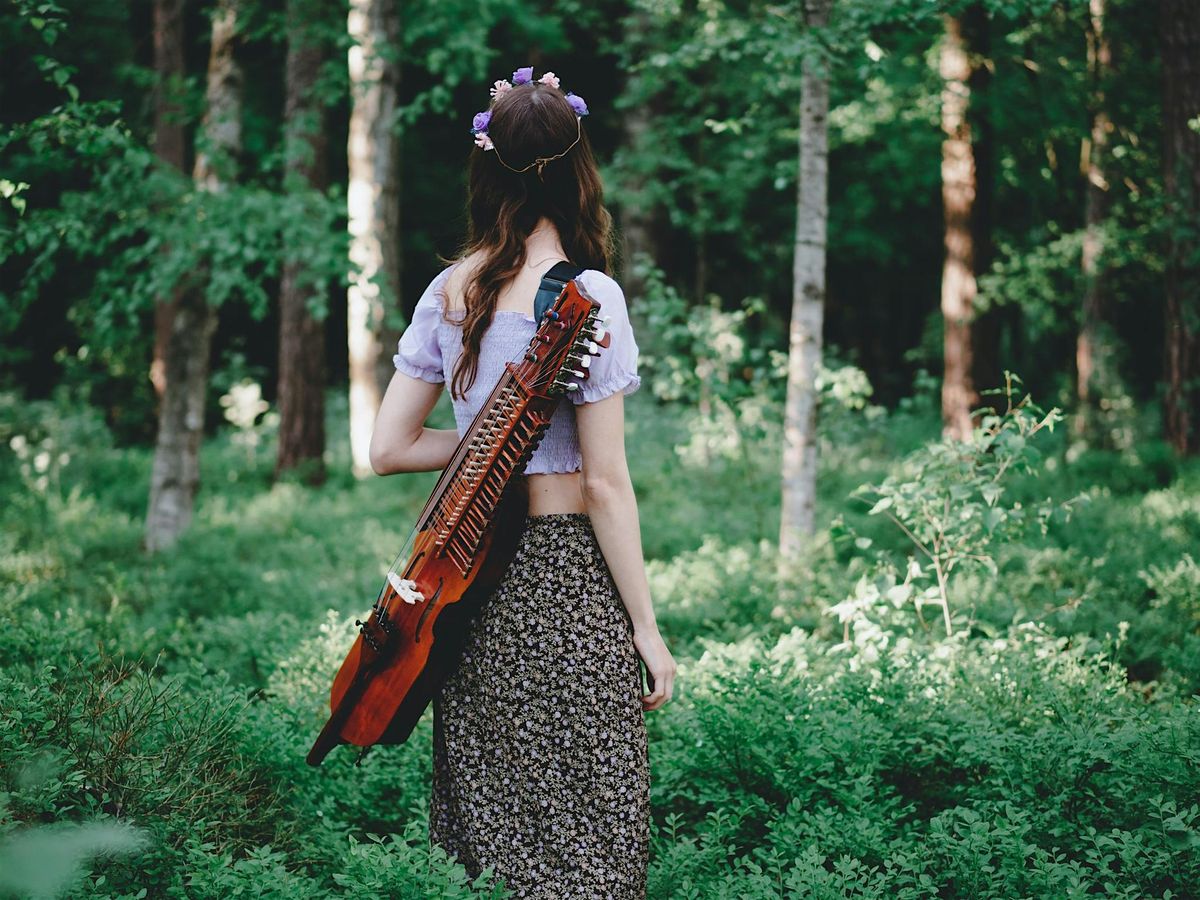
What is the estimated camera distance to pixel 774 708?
158 inches

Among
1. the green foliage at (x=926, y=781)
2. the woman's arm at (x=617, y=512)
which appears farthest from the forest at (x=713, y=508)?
the woman's arm at (x=617, y=512)

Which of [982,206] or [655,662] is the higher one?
[982,206]

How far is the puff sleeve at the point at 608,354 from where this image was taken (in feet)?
8.45

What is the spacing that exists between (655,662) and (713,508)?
22.1ft

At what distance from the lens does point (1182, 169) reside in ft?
29.9

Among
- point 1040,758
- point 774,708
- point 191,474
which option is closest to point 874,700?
point 774,708

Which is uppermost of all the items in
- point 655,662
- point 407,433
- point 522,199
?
point 522,199

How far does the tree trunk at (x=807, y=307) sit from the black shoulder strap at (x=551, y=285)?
389 centimetres

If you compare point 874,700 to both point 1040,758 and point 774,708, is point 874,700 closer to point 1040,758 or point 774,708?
point 774,708

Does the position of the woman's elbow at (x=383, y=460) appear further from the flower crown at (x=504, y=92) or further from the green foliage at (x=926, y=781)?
the green foliage at (x=926, y=781)

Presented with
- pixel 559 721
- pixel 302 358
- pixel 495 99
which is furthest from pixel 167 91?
pixel 559 721

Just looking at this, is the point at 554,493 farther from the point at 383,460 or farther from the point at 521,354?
the point at 383,460

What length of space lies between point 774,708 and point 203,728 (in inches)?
79.0

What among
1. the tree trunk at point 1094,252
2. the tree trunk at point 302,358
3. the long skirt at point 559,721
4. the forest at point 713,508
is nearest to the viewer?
the long skirt at point 559,721
